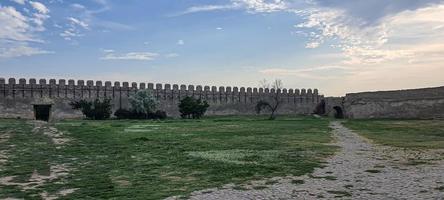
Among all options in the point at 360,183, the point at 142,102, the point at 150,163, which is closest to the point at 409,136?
the point at 150,163

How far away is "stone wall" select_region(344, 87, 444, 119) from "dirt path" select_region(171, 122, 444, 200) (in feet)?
96.8

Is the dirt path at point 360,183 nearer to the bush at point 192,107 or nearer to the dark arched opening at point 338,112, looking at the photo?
the bush at point 192,107

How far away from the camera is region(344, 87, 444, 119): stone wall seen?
38625mm

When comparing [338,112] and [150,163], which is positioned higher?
[150,163]

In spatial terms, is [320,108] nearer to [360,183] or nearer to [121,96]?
[121,96]

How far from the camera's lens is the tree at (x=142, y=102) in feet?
132

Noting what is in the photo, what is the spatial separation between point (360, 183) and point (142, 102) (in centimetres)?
3330

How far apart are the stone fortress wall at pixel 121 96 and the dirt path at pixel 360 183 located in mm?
33642

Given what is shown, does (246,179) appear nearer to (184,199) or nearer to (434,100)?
(184,199)

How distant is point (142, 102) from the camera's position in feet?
132

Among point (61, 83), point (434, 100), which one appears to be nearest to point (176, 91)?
point (61, 83)

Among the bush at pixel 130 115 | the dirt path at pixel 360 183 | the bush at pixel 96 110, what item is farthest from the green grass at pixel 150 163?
the bush at pixel 130 115

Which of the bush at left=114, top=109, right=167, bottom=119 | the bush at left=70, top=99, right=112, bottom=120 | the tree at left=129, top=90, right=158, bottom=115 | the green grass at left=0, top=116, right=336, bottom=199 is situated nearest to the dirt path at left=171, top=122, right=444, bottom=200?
the green grass at left=0, top=116, right=336, bottom=199

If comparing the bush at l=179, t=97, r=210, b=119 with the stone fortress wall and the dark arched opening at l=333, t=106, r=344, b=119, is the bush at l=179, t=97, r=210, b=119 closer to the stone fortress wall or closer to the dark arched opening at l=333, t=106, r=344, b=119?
the stone fortress wall
